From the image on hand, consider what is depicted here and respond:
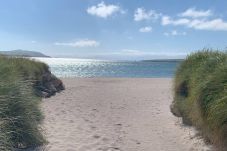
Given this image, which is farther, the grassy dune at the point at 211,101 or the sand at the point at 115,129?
the sand at the point at 115,129

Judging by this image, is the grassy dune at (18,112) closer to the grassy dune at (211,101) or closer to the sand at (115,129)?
the sand at (115,129)

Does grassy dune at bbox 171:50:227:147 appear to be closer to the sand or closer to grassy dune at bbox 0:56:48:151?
the sand

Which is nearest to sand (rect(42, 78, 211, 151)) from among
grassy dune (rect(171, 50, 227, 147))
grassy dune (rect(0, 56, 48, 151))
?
grassy dune (rect(0, 56, 48, 151))

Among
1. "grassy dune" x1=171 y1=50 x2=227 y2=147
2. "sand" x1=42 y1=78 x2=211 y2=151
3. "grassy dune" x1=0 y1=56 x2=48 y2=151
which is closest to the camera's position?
"grassy dune" x1=171 y1=50 x2=227 y2=147

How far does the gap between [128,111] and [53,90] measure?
539 centimetres

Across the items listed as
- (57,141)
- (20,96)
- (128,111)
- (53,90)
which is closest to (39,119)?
(57,141)

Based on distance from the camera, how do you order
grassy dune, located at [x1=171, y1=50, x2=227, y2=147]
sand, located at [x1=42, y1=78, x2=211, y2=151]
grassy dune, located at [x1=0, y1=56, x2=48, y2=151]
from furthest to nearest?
sand, located at [x1=42, y1=78, x2=211, y2=151], grassy dune, located at [x1=0, y1=56, x2=48, y2=151], grassy dune, located at [x1=171, y1=50, x2=227, y2=147]

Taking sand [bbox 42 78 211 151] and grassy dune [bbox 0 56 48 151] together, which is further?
sand [bbox 42 78 211 151]

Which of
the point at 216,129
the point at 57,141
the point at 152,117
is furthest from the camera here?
the point at 152,117

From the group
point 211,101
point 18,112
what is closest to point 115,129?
point 18,112

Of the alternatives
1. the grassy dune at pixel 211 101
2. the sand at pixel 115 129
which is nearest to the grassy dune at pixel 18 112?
the sand at pixel 115 129

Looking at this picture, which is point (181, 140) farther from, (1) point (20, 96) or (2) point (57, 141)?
(1) point (20, 96)

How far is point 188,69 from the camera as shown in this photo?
9781 mm

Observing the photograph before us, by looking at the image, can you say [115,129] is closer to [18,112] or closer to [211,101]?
[18,112]
